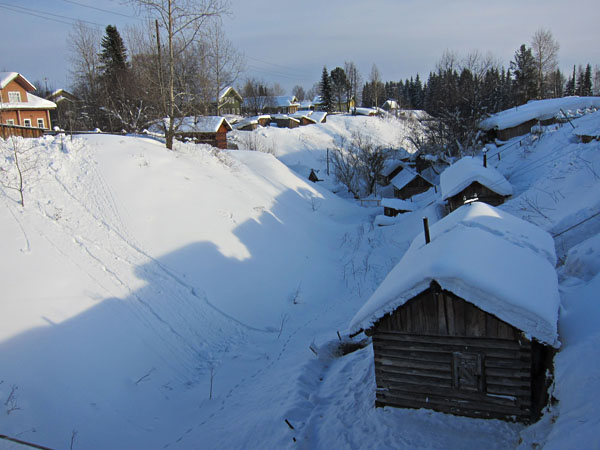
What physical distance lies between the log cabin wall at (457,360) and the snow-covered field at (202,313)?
1.17ft

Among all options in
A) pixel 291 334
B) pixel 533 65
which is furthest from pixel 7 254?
pixel 533 65

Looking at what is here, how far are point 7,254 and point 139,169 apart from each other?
7995 millimetres

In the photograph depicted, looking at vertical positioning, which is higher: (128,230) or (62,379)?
(128,230)

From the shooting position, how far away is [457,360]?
7246 mm

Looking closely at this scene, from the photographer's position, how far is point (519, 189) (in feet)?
73.2

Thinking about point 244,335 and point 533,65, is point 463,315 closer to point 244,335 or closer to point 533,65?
point 244,335

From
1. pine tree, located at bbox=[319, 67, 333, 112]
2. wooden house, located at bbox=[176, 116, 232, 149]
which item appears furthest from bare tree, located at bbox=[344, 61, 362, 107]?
wooden house, located at bbox=[176, 116, 232, 149]

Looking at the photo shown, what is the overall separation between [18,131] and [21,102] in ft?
50.8

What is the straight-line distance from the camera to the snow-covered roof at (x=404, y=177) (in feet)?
128

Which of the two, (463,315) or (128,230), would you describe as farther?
(128,230)

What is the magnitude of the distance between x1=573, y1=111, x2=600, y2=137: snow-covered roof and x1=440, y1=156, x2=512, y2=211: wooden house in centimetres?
480

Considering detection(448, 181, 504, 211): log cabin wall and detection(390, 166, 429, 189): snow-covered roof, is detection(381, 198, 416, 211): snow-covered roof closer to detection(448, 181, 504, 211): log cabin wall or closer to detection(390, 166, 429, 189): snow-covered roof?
detection(390, 166, 429, 189): snow-covered roof

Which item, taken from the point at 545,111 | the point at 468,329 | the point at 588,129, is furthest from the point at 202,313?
the point at 545,111

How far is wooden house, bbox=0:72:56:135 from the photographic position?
29.9 m
